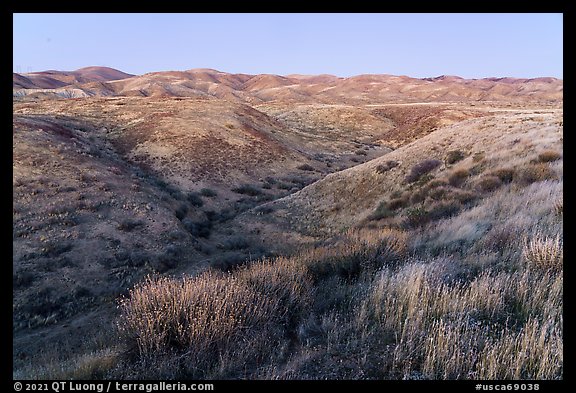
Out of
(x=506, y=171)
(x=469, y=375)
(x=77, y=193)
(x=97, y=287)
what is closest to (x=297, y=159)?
(x=77, y=193)

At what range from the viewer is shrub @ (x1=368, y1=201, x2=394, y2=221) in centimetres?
1650

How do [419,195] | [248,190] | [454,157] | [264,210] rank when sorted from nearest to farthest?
1. [419,195]
2. [454,157]
3. [264,210]
4. [248,190]

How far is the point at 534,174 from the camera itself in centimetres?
1289

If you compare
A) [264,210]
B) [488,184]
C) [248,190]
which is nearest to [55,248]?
[264,210]

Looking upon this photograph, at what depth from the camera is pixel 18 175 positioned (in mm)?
19734

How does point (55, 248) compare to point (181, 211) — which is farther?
point (181, 211)

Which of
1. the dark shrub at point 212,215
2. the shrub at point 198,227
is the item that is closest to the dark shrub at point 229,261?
the shrub at point 198,227

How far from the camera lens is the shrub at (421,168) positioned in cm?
1895

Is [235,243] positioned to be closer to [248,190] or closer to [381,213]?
[381,213]

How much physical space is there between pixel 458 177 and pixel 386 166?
628 centimetres

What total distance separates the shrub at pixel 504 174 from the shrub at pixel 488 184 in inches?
8.9
